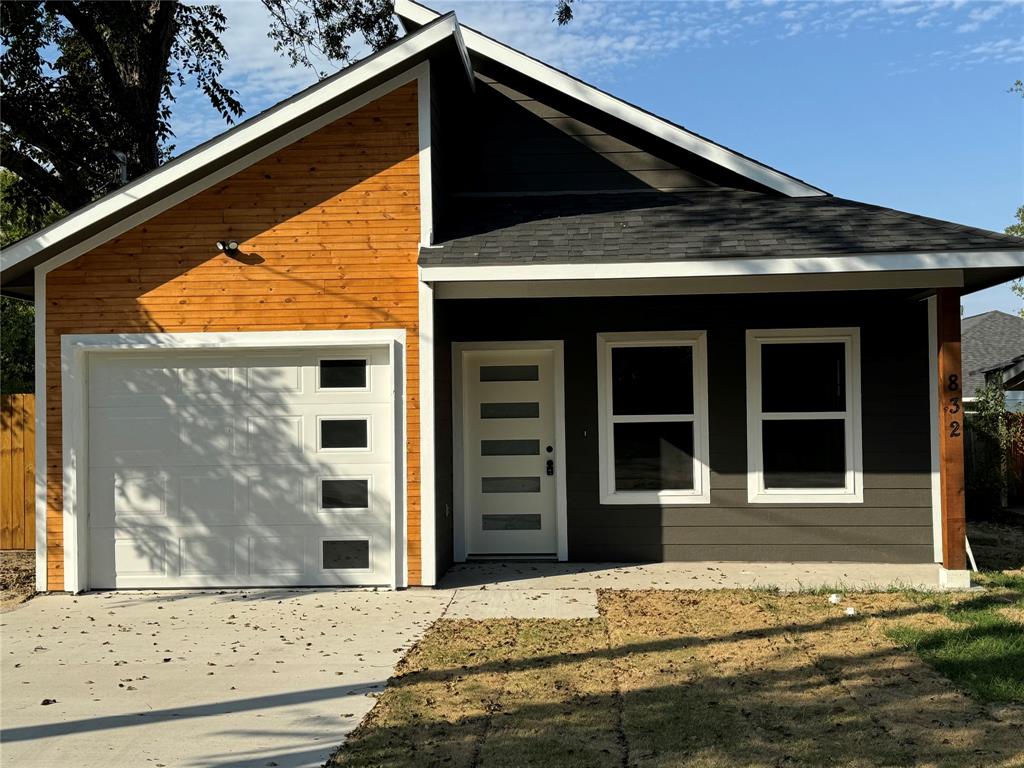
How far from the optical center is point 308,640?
730 cm

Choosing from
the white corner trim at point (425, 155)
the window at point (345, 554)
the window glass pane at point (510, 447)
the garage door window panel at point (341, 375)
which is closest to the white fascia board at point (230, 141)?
the white corner trim at point (425, 155)

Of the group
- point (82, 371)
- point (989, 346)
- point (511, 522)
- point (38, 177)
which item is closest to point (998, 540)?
point (511, 522)

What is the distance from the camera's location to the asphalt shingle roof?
8.62 metres

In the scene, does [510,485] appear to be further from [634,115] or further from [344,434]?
[634,115]

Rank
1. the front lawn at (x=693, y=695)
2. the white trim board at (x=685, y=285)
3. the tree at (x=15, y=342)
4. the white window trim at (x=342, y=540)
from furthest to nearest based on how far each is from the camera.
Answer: the tree at (x=15, y=342) < the white window trim at (x=342, y=540) < the white trim board at (x=685, y=285) < the front lawn at (x=693, y=695)

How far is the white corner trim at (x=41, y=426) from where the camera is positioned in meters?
9.28

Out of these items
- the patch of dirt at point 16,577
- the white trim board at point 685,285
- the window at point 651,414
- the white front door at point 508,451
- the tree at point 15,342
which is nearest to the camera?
the white trim board at point 685,285

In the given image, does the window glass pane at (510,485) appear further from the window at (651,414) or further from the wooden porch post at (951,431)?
the wooden porch post at (951,431)

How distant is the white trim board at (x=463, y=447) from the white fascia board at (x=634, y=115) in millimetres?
2433

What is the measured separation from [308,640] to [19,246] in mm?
4597

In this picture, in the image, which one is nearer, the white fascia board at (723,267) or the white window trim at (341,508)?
the white fascia board at (723,267)

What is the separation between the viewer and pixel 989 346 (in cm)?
2734

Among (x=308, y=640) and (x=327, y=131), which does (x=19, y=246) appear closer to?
(x=327, y=131)

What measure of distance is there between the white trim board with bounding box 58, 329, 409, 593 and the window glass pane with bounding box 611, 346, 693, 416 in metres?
2.53
